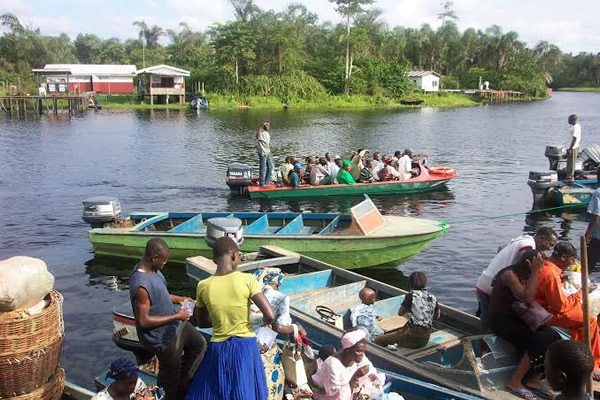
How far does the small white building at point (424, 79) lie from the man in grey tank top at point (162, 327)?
82695mm

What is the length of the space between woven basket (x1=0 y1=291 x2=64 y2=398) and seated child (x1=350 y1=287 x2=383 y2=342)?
4.01 metres

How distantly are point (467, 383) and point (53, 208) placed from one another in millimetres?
16662

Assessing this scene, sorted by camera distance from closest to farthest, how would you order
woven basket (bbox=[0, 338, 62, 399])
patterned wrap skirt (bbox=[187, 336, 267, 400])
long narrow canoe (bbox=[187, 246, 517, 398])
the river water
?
patterned wrap skirt (bbox=[187, 336, 267, 400]) → woven basket (bbox=[0, 338, 62, 399]) → long narrow canoe (bbox=[187, 246, 517, 398]) → the river water

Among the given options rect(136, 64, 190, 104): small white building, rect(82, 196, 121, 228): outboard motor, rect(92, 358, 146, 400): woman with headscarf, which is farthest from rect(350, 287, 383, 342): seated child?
rect(136, 64, 190, 104): small white building

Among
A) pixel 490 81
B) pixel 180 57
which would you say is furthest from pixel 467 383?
pixel 490 81

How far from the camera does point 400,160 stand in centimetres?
2122

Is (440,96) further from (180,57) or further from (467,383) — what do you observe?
(467,383)

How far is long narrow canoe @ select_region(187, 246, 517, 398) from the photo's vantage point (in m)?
6.76

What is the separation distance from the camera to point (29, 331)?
5.41 metres

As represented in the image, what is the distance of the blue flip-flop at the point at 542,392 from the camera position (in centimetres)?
635

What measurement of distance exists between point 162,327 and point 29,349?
119cm

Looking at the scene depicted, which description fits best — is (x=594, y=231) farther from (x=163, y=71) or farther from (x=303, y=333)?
(x=163, y=71)

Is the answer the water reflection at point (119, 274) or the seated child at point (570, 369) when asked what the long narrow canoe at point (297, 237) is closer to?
the water reflection at point (119, 274)

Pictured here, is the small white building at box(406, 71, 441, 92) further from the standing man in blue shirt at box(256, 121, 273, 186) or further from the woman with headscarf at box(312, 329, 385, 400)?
the woman with headscarf at box(312, 329, 385, 400)
